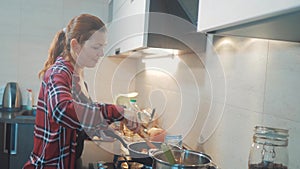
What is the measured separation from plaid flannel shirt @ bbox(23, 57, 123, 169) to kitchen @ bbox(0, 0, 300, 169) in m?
0.20

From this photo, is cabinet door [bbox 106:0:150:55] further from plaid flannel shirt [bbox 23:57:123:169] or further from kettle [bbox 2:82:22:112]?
kettle [bbox 2:82:22:112]

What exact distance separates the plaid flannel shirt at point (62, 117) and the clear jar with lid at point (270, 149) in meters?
0.52

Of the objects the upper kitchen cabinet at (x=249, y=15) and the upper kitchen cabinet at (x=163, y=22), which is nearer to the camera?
the upper kitchen cabinet at (x=249, y=15)

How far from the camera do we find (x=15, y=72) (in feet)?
8.55

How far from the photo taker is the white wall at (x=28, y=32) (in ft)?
8.45

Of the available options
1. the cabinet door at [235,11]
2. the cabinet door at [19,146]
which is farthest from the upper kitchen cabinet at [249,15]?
the cabinet door at [19,146]

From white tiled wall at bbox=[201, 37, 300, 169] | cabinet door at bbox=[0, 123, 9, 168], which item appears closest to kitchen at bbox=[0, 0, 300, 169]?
white tiled wall at bbox=[201, 37, 300, 169]

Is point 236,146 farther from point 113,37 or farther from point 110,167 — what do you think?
point 113,37

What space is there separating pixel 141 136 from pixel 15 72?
1.49 meters

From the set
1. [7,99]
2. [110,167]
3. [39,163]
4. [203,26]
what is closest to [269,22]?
[203,26]

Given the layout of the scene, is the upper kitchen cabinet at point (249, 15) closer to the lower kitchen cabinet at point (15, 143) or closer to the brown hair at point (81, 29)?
the brown hair at point (81, 29)

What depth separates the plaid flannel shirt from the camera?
40.9 inches

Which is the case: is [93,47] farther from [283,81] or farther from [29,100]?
[29,100]

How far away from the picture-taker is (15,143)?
214 centimetres
